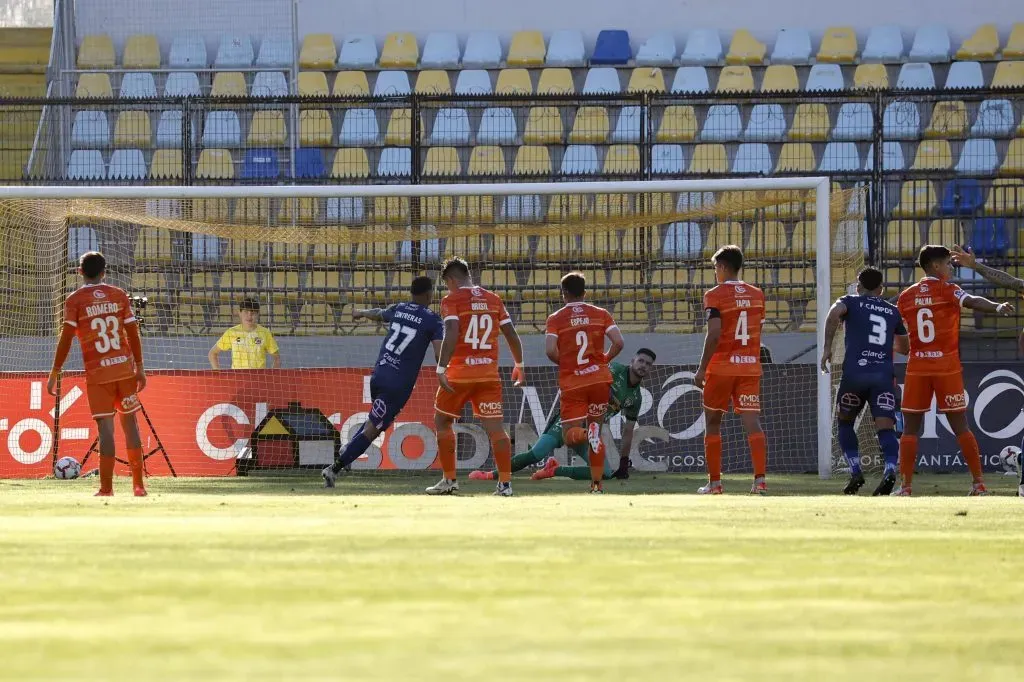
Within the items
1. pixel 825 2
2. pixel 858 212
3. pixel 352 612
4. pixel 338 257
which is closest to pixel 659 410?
pixel 858 212

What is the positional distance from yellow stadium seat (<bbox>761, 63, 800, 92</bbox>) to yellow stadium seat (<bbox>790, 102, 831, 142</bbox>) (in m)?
1.63

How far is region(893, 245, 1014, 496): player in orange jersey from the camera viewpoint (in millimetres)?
11453

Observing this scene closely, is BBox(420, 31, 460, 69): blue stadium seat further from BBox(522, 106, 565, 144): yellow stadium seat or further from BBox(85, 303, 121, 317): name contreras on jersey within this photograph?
BBox(85, 303, 121, 317): name contreras on jersey

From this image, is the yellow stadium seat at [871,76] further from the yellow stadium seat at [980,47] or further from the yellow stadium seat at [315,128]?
the yellow stadium seat at [315,128]

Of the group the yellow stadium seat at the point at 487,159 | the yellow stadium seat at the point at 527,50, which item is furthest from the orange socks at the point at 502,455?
the yellow stadium seat at the point at 527,50

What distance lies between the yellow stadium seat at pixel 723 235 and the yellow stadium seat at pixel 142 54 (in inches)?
351

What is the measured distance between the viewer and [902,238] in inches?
689

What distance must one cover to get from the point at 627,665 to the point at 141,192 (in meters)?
12.6

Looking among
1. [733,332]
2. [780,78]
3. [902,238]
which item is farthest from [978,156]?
[733,332]

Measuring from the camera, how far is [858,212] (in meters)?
15.8

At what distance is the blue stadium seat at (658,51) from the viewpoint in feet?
71.2

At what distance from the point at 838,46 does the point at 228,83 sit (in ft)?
28.1

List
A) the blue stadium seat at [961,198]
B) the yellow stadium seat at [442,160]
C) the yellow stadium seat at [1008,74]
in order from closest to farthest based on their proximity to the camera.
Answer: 1. the blue stadium seat at [961,198]
2. the yellow stadium seat at [442,160]
3. the yellow stadium seat at [1008,74]

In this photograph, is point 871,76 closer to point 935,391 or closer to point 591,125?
point 591,125
